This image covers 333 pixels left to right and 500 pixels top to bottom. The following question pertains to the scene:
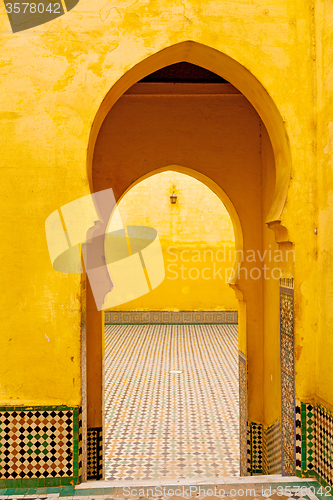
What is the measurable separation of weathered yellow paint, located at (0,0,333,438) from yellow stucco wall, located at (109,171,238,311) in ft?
27.1

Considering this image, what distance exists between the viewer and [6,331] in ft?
7.34

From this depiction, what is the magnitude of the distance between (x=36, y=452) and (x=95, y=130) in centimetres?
180

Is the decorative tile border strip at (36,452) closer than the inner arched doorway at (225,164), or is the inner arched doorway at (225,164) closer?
the decorative tile border strip at (36,452)

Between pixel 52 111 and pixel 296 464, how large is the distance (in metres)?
2.36

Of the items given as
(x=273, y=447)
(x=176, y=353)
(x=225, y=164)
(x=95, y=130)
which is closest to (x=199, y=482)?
(x=273, y=447)

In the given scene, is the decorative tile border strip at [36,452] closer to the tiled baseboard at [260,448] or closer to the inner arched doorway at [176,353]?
the inner arched doorway at [176,353]

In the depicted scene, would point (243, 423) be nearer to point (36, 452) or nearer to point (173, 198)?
point (36, 452)

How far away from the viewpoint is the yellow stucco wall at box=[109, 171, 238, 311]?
35.1 feet

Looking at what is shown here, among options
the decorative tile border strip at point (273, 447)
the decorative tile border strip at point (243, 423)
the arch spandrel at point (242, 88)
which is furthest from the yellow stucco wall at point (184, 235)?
the arch spandrel at point (242, 88)

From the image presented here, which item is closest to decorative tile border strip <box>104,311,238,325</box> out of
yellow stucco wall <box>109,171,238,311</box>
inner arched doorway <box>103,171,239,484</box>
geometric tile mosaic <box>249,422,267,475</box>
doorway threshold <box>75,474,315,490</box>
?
inner arched doorway <box>103,171,239,484</box>

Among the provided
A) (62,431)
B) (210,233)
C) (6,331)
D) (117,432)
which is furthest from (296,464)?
(210,233)

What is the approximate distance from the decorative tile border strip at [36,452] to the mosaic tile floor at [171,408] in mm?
1604

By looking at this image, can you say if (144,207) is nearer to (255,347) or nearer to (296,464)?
(255,347)

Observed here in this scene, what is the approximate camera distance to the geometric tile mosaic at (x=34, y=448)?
7.16 feet
